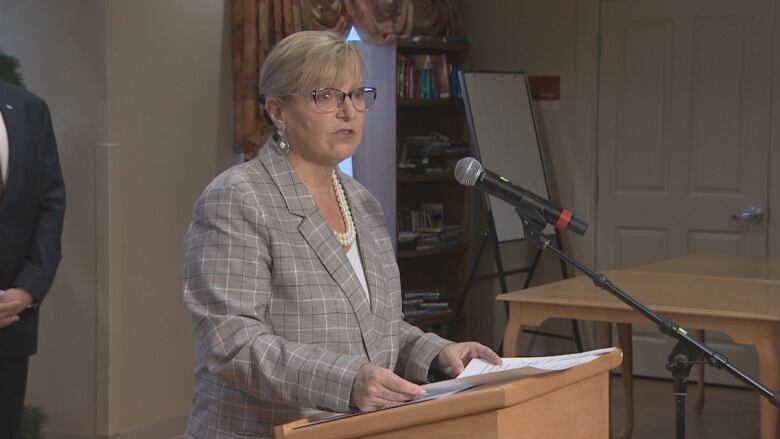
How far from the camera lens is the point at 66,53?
15.0ft

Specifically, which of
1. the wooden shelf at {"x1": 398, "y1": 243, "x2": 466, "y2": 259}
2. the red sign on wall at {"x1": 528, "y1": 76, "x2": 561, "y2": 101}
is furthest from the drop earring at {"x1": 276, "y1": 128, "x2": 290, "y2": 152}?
the red sign on wall at {"x1": 528, "y1": 76, "x2": 561, "y2": 101}

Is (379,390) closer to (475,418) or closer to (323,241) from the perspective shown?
(475,418)

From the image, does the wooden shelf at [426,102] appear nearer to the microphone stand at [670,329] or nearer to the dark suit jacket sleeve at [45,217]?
the dark suit jacket sleeve at [45,217]

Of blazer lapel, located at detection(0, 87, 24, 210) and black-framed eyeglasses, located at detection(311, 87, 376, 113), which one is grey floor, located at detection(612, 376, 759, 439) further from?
black-framed eyeglasses, located at detection(311, 87, 376, 113)

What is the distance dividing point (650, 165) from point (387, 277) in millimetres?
4600

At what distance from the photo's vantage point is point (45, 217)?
3.73 metres

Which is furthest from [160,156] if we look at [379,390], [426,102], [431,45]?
[379,390]

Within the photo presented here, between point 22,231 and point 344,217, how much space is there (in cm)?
183

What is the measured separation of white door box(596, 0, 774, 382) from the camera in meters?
6.14

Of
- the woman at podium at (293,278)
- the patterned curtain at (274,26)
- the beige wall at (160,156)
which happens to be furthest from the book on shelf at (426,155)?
the woman at podium at (293,278)

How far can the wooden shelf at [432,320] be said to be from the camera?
6.18 metres

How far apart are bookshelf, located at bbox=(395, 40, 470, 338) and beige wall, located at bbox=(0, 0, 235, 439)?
1.62m

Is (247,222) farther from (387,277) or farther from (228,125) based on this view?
(228,125)

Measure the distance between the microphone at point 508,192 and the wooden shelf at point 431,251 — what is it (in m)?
3.91
